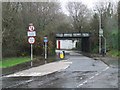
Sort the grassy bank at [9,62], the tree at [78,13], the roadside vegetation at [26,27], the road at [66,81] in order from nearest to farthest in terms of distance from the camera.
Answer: the road at [66,81] → the grassy bank at [9,62] → the roadside vegetation at [26,27] → the tree at [78,13]

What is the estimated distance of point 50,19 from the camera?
174 feet

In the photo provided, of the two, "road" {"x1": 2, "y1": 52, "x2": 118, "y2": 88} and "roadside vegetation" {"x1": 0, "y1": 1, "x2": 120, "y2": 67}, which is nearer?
"road" {"x1": 2, "y1": 52, "x2": 118, "y2": 88}

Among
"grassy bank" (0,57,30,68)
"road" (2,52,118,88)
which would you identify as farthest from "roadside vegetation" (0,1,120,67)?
"road" (2,52,118,88)

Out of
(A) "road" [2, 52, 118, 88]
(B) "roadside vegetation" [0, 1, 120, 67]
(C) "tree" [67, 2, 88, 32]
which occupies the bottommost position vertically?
(A) "road" [2, 52, 118, 88]

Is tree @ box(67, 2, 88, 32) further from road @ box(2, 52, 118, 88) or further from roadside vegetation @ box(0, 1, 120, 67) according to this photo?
road @ box(2, 52, 118, 88)

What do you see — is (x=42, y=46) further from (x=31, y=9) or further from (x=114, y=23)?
(x=114, y=23)

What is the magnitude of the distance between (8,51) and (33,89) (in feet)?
96.5

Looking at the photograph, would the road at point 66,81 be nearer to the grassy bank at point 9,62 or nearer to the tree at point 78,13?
the grassy bank at point 9,62

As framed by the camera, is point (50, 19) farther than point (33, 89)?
Yes

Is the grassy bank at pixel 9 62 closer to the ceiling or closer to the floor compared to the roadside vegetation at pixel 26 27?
closer to the floor

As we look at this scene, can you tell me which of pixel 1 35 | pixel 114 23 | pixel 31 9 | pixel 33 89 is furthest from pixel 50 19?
pixel 33 89

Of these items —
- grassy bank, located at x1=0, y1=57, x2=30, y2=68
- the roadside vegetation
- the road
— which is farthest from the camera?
the roadside vegetation

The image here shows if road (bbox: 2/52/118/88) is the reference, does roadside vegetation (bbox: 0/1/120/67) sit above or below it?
above

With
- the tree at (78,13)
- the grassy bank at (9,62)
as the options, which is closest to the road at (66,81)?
the grassy bank at (9,62)
